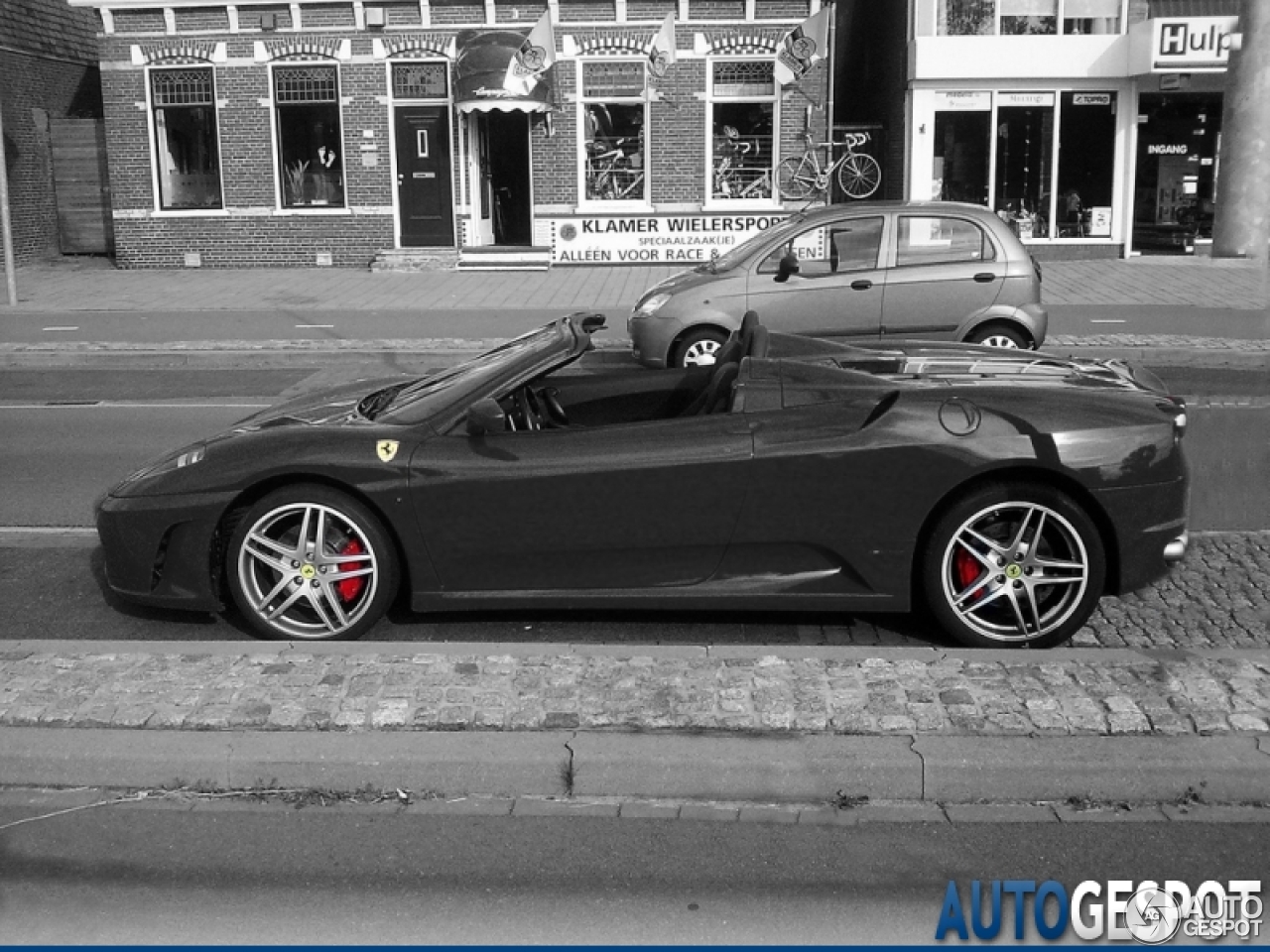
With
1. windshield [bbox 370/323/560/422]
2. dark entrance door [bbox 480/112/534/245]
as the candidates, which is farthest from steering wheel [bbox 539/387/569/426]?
dark entrance door [bbox 480/112/534/245]

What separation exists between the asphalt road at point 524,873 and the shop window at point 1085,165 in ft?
68.5

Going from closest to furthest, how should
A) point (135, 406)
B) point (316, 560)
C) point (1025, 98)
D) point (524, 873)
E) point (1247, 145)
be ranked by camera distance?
point (524, 873) → point (316, 560) → point (135, 406) → point (1247, 145) → point (1025, 98)

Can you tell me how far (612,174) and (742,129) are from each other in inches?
89.5

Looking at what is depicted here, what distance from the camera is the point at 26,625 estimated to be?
243 inches

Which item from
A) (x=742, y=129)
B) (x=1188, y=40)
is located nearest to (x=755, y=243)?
(x=742, y=129)

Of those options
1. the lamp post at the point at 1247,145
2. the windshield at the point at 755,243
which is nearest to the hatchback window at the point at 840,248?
the windshield at the point at 755,243

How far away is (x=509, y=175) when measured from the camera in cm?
2452

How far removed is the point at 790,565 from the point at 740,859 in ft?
5.42

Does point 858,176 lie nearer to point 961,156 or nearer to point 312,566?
point 961,156

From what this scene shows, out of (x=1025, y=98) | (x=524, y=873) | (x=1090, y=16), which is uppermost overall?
(x=1090, y=16)

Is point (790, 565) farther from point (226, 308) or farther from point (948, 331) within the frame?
point (226, 308)

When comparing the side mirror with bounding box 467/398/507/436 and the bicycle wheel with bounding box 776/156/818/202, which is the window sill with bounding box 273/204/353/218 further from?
the side mirror with bounding box 467/398/507/436

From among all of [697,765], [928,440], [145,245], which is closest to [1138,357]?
[928,440]

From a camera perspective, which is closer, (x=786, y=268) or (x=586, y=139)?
(x=786, y=268)
